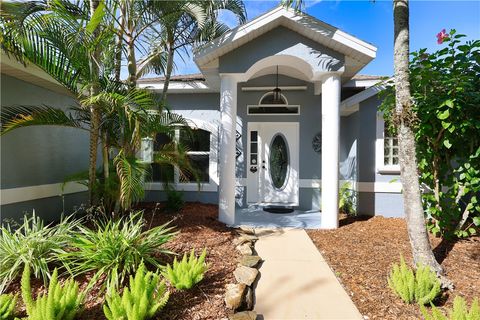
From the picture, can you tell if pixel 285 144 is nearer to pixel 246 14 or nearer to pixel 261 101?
pixel 261 101

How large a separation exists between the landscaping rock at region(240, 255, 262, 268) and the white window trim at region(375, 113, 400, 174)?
174 inches

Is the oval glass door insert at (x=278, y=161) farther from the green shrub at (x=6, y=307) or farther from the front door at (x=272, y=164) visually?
the green shrub at (x=6, y=307)

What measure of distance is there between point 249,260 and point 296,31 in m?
4.72

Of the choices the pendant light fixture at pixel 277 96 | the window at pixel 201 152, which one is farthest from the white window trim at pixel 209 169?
the pendant light fixture at pixel 277 96

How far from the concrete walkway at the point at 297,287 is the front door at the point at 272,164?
288 cm

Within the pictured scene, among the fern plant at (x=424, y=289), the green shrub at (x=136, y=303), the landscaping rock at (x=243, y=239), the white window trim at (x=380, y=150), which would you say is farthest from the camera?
the white window trim at (x=380, y=150)

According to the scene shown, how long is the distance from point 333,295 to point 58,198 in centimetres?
605

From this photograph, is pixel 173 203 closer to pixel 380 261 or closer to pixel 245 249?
pixel 245 249

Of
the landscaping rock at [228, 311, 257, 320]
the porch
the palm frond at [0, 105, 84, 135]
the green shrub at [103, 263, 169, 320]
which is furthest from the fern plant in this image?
the palm frond at [0, 105, 84, 135]

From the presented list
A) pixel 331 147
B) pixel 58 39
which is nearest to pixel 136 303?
pixel 58 39

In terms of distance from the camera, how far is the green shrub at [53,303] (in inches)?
84.4

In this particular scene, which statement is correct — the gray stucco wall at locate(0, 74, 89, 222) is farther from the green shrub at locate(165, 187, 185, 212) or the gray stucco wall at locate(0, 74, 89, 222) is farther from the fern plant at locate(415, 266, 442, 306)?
the fern plant at locate(415, 266, 442, 306)

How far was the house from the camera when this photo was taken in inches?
213

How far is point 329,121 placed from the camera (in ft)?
18.0
